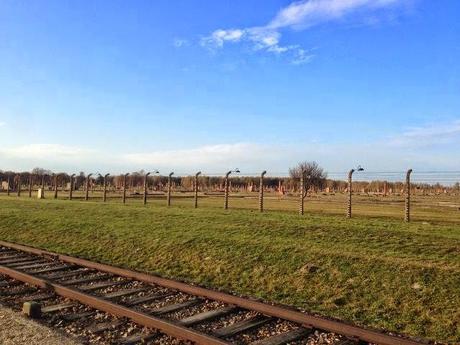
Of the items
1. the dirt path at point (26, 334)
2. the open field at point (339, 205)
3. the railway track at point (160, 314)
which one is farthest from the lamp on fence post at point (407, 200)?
the dirt path at point (26, 334)

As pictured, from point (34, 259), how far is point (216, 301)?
721 cm

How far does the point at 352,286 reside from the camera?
965 centimetres

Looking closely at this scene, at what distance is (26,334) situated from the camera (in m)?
6.94

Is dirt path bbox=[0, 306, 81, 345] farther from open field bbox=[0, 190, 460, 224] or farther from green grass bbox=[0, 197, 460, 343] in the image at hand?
open field bbox=[0, 190, 460, 224]

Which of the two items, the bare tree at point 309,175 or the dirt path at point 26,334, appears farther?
the bare tree at point 309,175

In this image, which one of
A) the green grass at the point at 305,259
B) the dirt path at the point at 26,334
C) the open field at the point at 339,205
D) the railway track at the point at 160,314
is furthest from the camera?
the open field at the point at 339,205

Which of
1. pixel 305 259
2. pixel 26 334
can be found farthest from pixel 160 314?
pixel 305 259

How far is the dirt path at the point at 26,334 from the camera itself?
6.64 m

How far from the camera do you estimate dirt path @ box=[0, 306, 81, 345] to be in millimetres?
6641

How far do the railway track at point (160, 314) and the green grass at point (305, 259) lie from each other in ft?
3.63

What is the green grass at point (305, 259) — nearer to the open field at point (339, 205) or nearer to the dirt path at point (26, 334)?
the dirt path at point (26, 334)

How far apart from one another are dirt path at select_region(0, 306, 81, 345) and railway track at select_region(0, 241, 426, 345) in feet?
1.11

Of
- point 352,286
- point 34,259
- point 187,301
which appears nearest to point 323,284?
point 352,286

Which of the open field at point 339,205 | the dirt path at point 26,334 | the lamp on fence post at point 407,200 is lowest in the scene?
the dirt path at point 26,334
